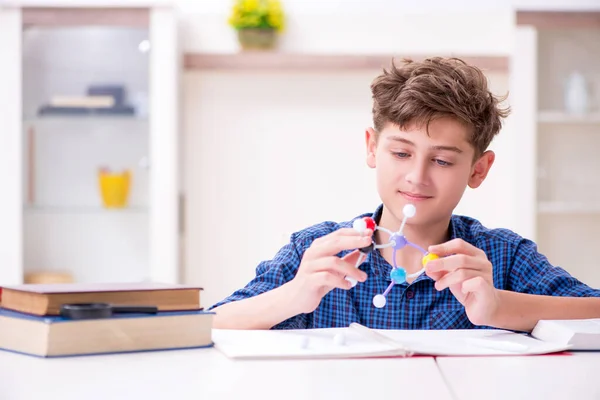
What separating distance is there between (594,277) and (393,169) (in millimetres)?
2324

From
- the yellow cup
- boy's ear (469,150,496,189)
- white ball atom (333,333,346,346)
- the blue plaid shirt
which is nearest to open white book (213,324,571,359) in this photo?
white ball atom (333,333,346,346)

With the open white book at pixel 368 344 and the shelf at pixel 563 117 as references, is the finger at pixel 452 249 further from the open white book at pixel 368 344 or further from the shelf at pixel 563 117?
the shelf at pixel 563 117

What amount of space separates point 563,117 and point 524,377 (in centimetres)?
264

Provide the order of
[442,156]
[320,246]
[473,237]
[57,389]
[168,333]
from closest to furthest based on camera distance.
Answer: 1. [57,389]
2. [168,333]
3. [320,246]
4. [442,156]
5. [473,237]

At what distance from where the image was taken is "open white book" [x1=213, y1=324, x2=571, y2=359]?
3.72 ft

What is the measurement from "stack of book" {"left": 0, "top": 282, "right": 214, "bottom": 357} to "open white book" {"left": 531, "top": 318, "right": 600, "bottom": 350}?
54cm

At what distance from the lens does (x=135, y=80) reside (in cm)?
351

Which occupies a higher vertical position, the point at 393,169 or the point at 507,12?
the point at 507,12

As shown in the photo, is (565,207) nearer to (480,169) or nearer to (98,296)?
(480,169)

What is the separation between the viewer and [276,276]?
1.69 m

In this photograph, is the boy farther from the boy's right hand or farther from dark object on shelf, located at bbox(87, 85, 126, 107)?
dark object on shelf, located at bbox(87, 85, 126, 107)

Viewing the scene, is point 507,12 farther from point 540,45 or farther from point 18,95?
point 18,95

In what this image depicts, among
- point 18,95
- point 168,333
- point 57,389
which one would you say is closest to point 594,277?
point 18,95

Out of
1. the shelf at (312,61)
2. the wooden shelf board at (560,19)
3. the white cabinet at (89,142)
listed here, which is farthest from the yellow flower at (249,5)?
the wooden shelf board at (560,19)
